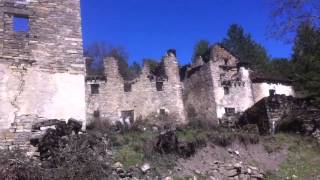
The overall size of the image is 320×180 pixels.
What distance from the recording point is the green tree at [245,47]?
51.9 meters

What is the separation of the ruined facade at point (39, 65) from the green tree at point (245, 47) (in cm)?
3719

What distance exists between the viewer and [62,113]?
599 inches

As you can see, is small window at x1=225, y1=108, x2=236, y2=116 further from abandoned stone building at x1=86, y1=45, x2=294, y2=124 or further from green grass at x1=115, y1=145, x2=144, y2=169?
green grass at x1=115, y1=145, x2=144, y2=169

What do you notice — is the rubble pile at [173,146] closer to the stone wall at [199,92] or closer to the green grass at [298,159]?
the green grass at [298,159]

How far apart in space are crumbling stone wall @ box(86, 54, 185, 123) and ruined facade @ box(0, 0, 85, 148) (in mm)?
14920

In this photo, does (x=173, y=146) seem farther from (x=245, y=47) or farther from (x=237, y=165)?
(x=245, y=47)

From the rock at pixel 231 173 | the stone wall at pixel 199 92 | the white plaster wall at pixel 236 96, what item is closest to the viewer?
the rock at pixel 231 173

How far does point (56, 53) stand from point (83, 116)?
88.7 inches

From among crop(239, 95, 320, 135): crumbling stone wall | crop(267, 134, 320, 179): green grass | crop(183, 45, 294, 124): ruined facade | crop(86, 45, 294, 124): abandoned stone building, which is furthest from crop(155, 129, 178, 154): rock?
crop(183, 45, 294, 124): ruined facade

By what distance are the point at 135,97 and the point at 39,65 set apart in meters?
17.8

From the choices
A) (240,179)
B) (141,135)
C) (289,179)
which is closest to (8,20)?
(141,135)

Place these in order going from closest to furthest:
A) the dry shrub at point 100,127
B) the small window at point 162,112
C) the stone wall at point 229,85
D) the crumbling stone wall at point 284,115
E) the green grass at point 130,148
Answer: the green grass at point 130,148
the dry shrub at point 100,127
the crumbling stone wall at point 284,115
the small window at point 162,112
the stone wall at point 229,85

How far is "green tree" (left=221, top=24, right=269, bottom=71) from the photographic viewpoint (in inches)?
2045

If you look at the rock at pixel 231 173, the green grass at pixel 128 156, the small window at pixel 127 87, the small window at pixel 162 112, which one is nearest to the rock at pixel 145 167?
the green grass at pixel 128 156
